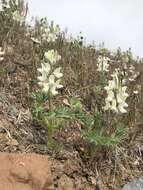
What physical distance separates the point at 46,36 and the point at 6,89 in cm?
211

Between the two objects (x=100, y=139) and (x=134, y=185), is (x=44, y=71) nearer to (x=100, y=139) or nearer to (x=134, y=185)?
(x=100, y=139)

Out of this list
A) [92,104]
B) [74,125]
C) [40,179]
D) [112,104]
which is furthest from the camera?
[92,104]

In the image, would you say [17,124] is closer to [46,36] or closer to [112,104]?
[112,104]

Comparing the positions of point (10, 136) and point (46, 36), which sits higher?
point (46, 36)

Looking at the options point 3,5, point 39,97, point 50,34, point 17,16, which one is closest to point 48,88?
point 39,97

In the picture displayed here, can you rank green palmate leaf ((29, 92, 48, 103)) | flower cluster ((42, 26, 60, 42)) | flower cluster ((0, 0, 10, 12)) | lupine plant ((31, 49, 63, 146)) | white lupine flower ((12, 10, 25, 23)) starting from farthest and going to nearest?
1. white lupine flower ((12, 10, 25, 23))
2. flower cluster ((0, 0, 10, 12))
3. flower cluster ((42, 26, 60, 42))
4. green palmate leaf ((29, 92, 48, 103))
5. lupine plant ((31, 49, 63, 146))

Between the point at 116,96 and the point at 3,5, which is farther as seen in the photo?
the point at 3,5

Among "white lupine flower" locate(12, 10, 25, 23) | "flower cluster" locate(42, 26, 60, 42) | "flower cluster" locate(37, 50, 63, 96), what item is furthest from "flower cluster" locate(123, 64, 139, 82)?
"flower cluster" locate(37, 50, 63, 96)

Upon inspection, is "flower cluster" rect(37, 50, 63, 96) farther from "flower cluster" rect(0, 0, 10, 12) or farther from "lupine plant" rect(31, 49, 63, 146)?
"flower cluster" rect(0, 0, 10, 12)

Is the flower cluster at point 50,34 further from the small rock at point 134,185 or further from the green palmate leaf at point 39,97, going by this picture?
the small rock at point 134,185

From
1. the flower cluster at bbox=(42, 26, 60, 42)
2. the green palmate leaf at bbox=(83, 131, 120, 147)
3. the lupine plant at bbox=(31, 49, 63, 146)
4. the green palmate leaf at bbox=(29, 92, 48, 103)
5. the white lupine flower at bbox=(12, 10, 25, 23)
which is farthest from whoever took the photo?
the white lupine flower at bbox=(12, 10, 25, 23)

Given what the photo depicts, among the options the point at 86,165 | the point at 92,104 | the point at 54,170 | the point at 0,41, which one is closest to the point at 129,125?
the point at 92,104

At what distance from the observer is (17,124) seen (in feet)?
17.2

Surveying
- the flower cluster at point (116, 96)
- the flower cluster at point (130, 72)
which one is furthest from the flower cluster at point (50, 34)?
the flower cluster at point (116, 96)
